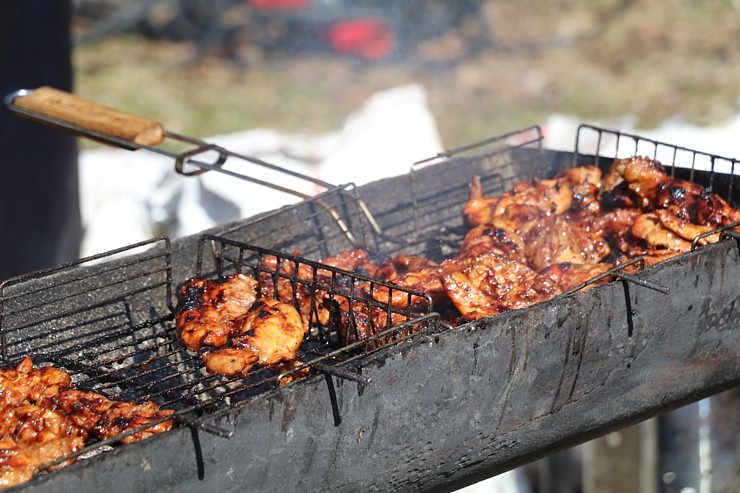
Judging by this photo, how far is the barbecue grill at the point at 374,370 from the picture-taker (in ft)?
9.24

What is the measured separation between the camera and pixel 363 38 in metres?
12.8

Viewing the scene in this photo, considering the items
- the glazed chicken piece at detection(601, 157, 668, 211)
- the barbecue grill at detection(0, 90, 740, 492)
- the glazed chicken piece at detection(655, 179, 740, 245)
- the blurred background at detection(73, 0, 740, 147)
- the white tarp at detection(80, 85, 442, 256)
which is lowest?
the barbecue grill at detection(0, 90, 740, 492)

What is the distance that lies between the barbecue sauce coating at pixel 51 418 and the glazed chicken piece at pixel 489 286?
4.46 feet

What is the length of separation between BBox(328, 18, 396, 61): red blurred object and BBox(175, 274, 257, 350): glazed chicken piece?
9.44 metres

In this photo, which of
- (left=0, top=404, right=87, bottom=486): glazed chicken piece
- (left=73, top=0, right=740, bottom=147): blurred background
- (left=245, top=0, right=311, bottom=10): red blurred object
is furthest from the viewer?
(left=245, top=0, right=311, bottom=10): red blurred object

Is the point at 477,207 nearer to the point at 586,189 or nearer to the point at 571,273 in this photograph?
the point at 586,189

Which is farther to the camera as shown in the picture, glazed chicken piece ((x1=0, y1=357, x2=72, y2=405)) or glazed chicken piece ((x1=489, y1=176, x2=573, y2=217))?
glazed chicken piece ((x1=489, y1=176, x2=573, y2=217))

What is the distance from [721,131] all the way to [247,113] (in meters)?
6.50

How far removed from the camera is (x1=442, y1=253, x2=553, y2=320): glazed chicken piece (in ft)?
12.1

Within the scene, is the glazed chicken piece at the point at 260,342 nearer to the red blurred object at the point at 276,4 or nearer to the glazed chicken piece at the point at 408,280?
the glazed chicken piece at the point at 408,280

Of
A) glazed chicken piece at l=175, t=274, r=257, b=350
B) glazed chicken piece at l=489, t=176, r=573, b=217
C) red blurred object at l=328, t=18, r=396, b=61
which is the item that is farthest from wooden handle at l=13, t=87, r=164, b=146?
red blurred object at l=328, t=18, r=396, b=61

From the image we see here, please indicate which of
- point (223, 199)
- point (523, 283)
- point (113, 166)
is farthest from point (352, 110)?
point (523, 283)

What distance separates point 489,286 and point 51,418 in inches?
74.6

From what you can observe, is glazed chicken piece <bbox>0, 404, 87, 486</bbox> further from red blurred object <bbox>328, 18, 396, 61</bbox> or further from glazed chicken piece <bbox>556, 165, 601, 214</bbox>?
red blurred object <bbox>328, 18, 396, 61</bbox>
